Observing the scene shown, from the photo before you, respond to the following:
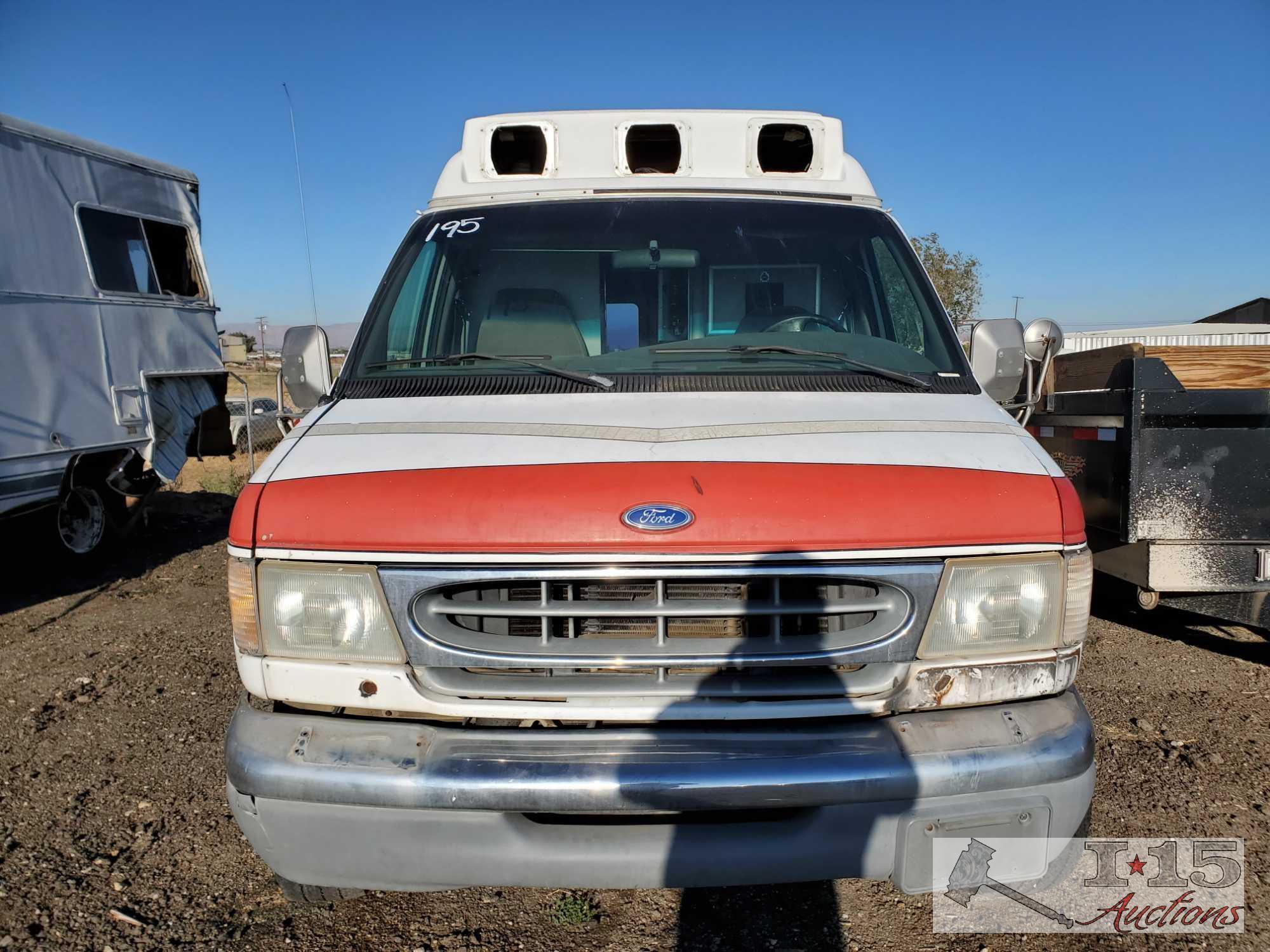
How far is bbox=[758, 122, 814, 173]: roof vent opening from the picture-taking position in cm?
354

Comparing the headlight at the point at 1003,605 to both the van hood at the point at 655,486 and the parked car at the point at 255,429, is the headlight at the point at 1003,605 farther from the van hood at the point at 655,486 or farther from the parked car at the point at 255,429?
the parked car at the point at 255,429

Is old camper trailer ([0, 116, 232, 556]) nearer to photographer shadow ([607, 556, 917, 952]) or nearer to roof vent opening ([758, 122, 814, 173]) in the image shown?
roof vent opening ([758, 122, 814, 173])

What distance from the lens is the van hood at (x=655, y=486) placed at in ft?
6.70

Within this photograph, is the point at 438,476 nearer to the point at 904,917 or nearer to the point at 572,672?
the point at 572,672

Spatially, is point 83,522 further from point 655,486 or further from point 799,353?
point 655,486

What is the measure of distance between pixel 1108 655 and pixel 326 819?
15.1 feet

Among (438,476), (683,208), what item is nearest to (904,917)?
(438,476)

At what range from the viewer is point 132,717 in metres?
4.34

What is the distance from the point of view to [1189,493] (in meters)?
3.97

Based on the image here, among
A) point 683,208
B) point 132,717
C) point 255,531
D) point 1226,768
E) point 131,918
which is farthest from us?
point 132,717

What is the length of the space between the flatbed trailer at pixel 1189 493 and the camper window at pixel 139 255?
779 centimetres

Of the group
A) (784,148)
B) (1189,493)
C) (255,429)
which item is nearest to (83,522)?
(784,148)

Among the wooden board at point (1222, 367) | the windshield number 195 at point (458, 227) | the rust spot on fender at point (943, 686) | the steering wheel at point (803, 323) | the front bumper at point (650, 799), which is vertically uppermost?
the windshield number 195 at point (458, 227)

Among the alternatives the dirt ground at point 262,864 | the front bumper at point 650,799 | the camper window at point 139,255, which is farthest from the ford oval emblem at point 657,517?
the camper window at point 139,255
